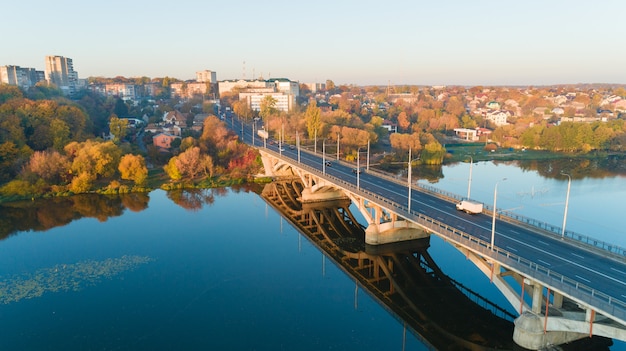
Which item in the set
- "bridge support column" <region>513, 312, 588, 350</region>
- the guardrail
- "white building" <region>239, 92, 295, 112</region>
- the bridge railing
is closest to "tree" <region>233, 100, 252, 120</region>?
"white building" <region>239, 92, 295, 112</region>

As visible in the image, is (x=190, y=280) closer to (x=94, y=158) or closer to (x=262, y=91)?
(x=94, y=158)

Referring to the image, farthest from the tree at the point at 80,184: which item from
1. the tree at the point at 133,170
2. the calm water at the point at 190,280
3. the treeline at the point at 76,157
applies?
the calm water at the point at 190,280

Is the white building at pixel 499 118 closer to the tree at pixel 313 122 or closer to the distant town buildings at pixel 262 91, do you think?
the distant town buildings at pixel 262 91

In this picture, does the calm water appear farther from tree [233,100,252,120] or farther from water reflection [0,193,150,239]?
tree [233,100,252,120]

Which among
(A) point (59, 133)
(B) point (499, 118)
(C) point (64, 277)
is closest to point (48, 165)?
(A) point (59, 133)

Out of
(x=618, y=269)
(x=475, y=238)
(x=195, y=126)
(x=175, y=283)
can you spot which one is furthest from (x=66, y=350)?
(x=195, y=126)
